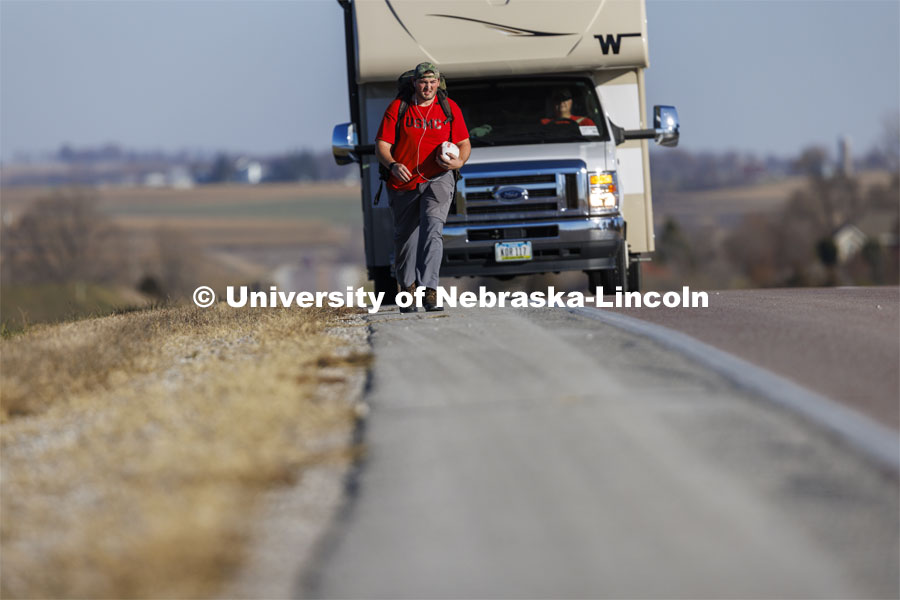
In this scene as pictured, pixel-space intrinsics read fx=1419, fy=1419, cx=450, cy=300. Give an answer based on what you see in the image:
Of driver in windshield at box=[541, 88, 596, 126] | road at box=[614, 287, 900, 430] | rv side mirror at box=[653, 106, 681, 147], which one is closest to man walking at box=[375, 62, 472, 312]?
road at box=[614, 287, 900, 430]

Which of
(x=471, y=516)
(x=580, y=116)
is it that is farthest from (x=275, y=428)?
(x=580, y=116)

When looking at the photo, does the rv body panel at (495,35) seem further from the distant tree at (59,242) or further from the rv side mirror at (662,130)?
the distant tree at (59,242)

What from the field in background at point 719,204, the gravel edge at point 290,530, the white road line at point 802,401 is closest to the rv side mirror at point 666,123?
the white road line at point 802,401

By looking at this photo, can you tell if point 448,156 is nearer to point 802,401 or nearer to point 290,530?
point 802,401

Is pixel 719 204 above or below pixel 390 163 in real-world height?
below

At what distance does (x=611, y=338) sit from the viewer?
29.0 ft

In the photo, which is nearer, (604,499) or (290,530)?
(290,530)

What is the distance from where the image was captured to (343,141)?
14117 mm

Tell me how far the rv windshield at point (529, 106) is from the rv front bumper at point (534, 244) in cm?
98

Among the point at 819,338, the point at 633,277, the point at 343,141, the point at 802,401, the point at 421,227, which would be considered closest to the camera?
the point at 802,401

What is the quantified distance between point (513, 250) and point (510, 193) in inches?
22.7

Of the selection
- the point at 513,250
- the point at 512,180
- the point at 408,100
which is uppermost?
the point at 408,100

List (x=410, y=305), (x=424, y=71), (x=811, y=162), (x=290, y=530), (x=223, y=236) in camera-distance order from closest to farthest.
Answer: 1. (x=290, y=530)
2. (x=424, y=71)
3. (x=410, y=305)
4. (x=811, y=162)
5. (x=223, y=236)

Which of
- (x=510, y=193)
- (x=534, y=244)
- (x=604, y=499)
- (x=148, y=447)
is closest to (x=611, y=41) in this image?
(x=510, y=193)
